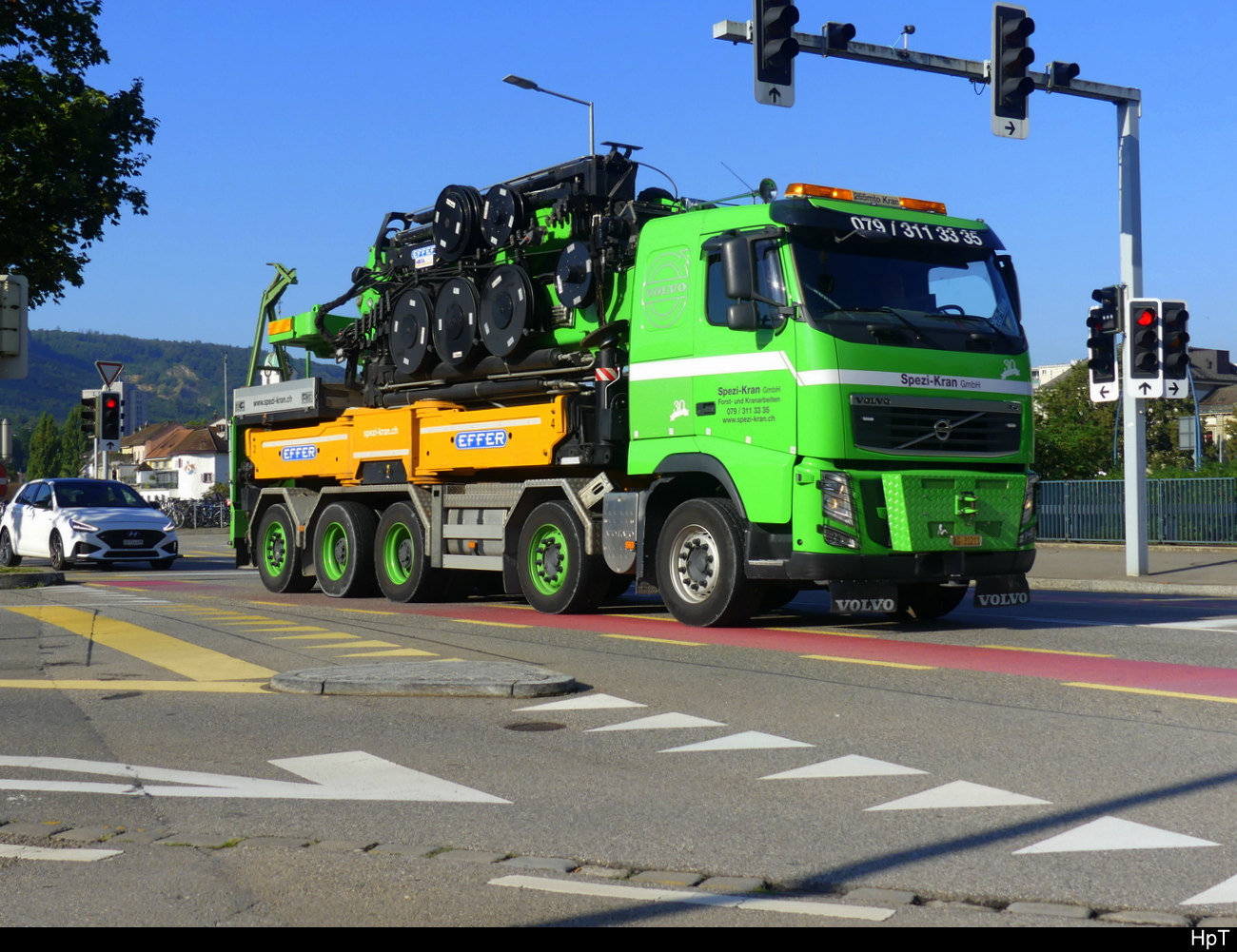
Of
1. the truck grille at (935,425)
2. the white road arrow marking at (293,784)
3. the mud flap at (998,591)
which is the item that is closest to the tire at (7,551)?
the truck grille at (935,425)

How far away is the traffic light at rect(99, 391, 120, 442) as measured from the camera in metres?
29.0

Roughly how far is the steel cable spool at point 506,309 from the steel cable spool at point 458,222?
1.83 ft

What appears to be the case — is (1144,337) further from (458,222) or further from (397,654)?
(397,654)

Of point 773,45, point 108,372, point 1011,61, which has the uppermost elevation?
point 1011,61

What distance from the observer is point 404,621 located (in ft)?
44.0

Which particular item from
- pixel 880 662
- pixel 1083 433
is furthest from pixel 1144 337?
pixel 1083 433

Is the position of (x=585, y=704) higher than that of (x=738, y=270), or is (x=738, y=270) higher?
(x=738, y=270)

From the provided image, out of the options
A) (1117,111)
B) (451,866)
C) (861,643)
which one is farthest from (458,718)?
(1117,111)

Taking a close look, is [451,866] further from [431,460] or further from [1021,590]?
[431,460]

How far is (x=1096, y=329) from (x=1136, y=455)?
6.61 ft

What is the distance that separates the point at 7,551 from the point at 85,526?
3453mm

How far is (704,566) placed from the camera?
12.0 metres

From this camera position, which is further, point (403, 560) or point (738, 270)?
point (403, 560)

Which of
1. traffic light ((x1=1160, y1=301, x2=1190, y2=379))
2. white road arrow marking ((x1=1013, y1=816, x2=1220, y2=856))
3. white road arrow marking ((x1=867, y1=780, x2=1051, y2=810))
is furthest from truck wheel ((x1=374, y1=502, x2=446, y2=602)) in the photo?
white road arrow marking ((x1=1013, y1=816, x2=1220, y2=856))
